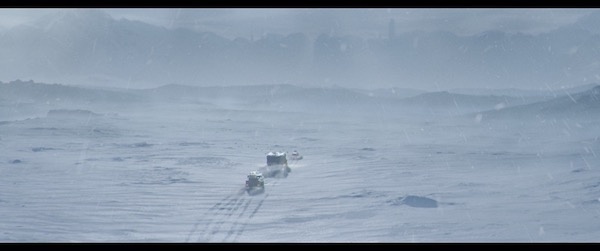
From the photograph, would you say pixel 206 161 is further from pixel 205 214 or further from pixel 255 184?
pixel 205 214

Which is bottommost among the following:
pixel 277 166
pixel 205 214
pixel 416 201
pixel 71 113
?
pixel 416 201

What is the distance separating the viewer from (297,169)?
5.45 m

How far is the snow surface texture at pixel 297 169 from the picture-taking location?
474 cm

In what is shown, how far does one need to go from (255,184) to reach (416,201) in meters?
1.54

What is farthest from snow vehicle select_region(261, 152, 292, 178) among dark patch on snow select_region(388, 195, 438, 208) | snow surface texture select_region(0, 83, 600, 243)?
dark patch on snow select_region(388, 195, 438, 208)

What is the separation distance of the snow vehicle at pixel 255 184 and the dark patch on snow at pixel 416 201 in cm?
123

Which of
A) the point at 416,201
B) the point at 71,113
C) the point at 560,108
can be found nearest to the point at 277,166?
the point at 416,201

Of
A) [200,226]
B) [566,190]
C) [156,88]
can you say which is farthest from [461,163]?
[156,88]

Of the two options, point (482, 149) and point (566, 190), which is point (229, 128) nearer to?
point (482, 149)

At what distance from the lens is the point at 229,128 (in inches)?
238

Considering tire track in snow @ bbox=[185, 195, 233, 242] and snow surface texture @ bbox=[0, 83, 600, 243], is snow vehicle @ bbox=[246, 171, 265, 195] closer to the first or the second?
snow surface texture @ bbox=[0, 83, 600, 243]

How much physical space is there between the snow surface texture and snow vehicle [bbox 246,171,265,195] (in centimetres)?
6

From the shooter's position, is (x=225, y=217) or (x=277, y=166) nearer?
(x=225, y=217)

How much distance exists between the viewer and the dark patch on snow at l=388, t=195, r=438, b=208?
199 inches
